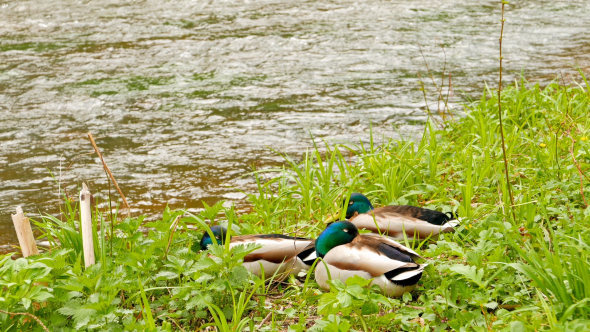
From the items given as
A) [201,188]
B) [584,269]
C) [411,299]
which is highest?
[584,269]

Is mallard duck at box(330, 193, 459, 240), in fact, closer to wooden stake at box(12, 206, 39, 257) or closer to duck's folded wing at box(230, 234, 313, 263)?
duck's folded wing at box(230, 234, 313, 263)

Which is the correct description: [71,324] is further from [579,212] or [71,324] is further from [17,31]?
[17,31]

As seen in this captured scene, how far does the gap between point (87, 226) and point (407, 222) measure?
1.52 m

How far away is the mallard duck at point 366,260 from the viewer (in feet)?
8.71

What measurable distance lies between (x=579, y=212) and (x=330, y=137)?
2957mm

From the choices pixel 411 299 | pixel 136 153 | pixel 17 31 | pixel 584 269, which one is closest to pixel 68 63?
pixel 17 31

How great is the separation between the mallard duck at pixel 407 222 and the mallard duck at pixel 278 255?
0.40 meters

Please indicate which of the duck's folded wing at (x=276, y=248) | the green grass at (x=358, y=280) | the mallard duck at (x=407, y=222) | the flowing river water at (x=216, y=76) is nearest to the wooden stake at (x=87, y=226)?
the green grass at (x=358, y=280)

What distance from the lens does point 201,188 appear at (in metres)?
4.96

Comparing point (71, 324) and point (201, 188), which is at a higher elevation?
point (71, 324)

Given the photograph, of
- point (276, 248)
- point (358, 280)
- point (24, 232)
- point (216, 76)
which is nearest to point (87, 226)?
point (24, 232)

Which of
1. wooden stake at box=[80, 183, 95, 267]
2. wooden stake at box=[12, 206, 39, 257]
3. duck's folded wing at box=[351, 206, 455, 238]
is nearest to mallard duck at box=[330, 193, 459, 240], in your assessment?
duck's folded wing at box=[351, 206, 455, 238]

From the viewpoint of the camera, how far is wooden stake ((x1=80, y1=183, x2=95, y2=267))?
9.00ft

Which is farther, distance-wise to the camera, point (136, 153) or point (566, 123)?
point (136, 153)
